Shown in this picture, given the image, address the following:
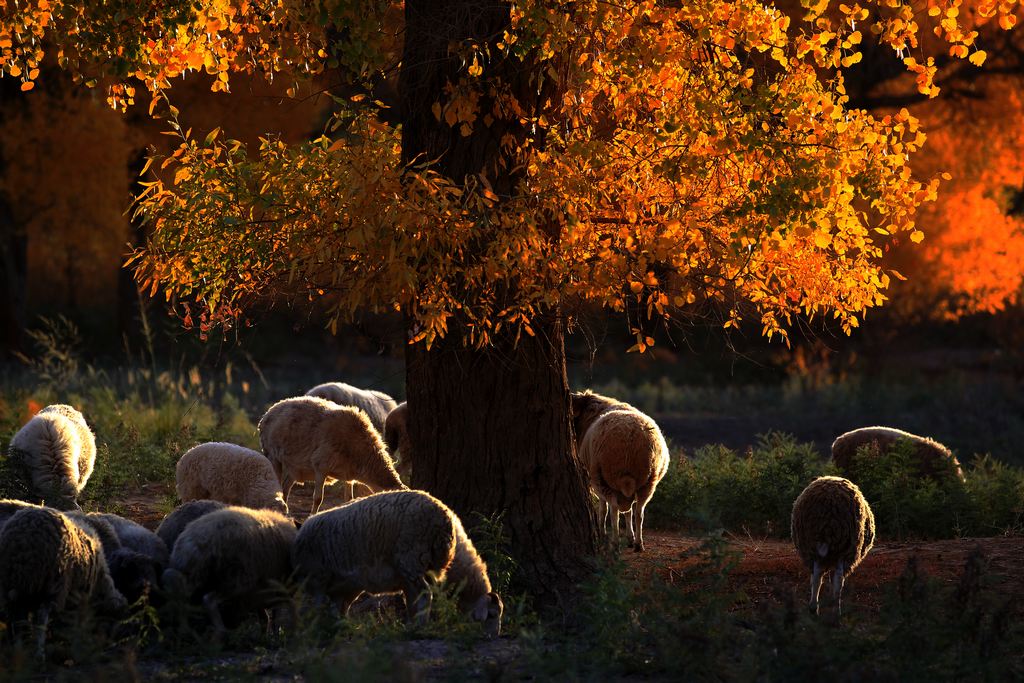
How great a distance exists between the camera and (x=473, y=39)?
776 centimetres

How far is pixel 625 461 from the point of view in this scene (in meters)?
10.2

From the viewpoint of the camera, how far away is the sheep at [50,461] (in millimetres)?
9625

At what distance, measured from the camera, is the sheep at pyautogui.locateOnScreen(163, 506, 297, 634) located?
6.58 metres

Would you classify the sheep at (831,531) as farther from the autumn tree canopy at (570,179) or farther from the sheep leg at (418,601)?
the sheep leg at (418,601)

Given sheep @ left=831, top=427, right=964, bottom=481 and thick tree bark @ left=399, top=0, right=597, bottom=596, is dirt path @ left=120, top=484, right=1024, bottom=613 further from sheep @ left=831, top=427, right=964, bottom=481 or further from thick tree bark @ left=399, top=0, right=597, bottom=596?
sheep @ left=831, top=427, right=964, bottom=481

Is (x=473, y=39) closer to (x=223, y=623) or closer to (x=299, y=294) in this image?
(x=299, y=294)

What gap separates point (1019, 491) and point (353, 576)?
7042 mm

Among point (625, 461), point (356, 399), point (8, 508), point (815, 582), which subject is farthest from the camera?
point (356, 399)

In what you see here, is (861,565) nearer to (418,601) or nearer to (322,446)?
(418,601)

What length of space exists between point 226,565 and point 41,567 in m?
0.96

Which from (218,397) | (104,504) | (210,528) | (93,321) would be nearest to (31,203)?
(93,321)

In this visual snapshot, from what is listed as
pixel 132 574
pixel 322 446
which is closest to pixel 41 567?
pixel 132 574

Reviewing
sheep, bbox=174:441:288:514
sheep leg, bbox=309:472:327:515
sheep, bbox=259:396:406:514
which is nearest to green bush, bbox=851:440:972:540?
sheep, bbox=259:396:406:514

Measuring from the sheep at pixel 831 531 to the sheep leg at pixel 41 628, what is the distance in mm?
4519
